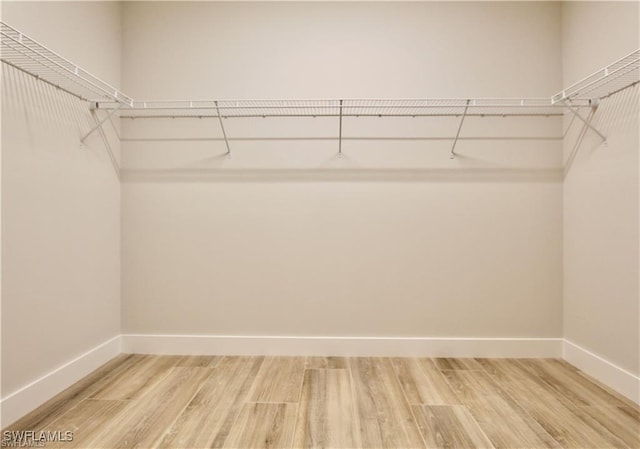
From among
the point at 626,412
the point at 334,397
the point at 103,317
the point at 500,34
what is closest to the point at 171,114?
the point at 103,317

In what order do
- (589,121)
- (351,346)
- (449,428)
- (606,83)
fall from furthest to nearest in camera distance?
1. (351,346)
2. (589,121)
3. (606,83)
4. (449,428)

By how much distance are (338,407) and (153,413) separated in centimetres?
87

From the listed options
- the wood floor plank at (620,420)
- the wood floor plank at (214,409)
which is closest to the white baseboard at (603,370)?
the wood floor plank at (620,420)

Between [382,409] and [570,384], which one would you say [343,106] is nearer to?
[382,409]

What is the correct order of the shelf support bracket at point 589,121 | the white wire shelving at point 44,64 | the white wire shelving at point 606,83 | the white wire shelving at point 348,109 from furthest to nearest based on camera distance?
the white wire shelving at point 348,109, the shelf support bracket at point 589,121, the white wire shelving at point 606,83, the white wire shelving at point 44,64

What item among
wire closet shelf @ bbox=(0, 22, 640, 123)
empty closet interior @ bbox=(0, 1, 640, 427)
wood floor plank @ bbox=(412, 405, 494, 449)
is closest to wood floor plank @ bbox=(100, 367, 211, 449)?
empty closet interior @ bbox=(0, 1, 640, 427)

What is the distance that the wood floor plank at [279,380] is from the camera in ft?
6.24

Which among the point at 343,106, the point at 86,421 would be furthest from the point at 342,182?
the point at 86,421

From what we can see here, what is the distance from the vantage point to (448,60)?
99.7 inches

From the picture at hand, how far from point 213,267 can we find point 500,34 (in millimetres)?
2516

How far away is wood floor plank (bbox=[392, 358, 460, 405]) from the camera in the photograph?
188 cm

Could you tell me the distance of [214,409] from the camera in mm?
1771

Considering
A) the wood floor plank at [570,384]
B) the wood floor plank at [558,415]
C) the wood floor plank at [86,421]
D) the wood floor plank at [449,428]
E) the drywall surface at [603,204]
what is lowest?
the wood floor plank at [570,384]

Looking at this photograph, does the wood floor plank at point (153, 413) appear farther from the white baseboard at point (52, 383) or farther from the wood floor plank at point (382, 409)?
the wood floor plank at point (382, 409)
